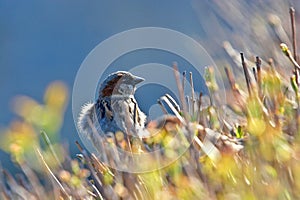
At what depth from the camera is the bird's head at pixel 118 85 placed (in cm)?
452

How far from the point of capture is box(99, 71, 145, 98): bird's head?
4.52 metres

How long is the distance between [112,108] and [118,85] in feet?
0.67

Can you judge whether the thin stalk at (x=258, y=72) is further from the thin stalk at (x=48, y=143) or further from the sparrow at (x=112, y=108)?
the sparrow at (x=112, y=108)

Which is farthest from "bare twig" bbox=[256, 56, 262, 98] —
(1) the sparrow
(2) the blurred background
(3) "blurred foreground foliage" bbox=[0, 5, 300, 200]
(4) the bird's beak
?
(2) the blurred background

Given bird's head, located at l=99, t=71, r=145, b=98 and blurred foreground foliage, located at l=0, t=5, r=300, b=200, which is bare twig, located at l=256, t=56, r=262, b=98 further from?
bird's head, located at l=99, t=71, r=145, b=98

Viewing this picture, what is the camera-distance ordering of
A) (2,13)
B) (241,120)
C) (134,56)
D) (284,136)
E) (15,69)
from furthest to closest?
1. (2,13)
2. (15,69)
3. (134,56)
4. (241,120)
5. (284,136)

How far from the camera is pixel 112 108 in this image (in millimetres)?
4410

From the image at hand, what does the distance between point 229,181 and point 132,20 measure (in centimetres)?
682

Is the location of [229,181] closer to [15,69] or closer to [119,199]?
[119,199]

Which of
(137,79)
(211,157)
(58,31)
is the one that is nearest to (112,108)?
(137,79)

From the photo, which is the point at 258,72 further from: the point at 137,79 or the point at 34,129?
the point at 137,79

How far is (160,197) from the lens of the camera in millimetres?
2139

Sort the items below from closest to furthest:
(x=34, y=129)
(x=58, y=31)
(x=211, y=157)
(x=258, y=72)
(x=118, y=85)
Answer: (x=211, y=157) < (x=258, y=72) < (x=34, y=129) < (x=118, y=85) < (x=58, y=31)

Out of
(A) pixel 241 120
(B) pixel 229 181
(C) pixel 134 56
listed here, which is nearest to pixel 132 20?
(C) pixel 134 56
